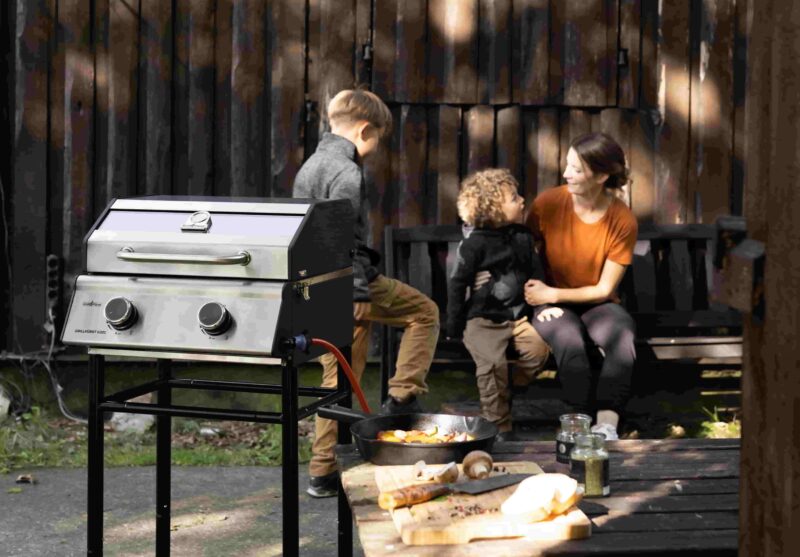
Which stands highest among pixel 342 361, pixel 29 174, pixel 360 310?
pixel 29 174

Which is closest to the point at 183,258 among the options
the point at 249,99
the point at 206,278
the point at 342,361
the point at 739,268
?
the point at 206,278

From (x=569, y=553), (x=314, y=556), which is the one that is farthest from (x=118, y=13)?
(x=569, y=553)

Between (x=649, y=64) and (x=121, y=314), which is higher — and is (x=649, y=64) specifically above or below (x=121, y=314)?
above

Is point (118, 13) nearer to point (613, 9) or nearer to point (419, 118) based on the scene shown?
point (419, 118)

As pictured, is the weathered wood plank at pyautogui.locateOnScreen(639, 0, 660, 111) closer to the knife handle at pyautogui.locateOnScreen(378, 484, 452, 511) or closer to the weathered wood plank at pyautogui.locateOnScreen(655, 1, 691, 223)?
the weathered wood plank at pyautogui.locateOnScreen(655, 1, 691, 223)

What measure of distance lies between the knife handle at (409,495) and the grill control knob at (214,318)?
0.77 m

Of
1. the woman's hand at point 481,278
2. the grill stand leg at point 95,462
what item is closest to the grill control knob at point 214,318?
the grill stand leg at point 95,462

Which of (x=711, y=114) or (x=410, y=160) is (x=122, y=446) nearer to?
(x=410, y=160)

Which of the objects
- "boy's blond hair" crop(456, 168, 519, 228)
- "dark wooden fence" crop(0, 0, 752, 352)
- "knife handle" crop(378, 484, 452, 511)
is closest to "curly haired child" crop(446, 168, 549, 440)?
"boy's blond hair" crop(456, 168, 519, 228)

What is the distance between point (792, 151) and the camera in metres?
2.46

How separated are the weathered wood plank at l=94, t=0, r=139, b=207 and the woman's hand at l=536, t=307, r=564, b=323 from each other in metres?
2.51

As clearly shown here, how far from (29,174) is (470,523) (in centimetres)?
510

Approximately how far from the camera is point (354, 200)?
6250 mm

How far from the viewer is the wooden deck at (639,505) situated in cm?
346
